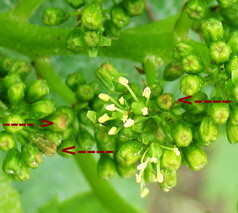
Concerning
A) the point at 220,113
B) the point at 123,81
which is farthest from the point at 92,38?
the point at 220,113

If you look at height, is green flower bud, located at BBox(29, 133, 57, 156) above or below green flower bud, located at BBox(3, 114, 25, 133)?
below

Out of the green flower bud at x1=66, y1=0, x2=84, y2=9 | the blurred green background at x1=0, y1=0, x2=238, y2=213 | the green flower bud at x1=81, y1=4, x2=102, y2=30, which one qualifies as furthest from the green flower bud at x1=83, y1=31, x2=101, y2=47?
the blurred green background at x1=0, y1=0, x2=238, y2=213

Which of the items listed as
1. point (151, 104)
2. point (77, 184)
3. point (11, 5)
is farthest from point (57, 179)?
point (151, 104)

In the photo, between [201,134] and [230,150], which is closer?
[201,134]

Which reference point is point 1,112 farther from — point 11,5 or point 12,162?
point 11,5

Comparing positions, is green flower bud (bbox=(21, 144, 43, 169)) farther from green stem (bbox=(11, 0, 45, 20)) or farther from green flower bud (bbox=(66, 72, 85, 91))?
green stem (bbox=(11, 0, 45, 20))

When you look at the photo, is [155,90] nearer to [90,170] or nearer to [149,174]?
[149,174]

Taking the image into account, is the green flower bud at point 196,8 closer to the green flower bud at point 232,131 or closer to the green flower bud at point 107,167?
the green flower bud at point 232,131
